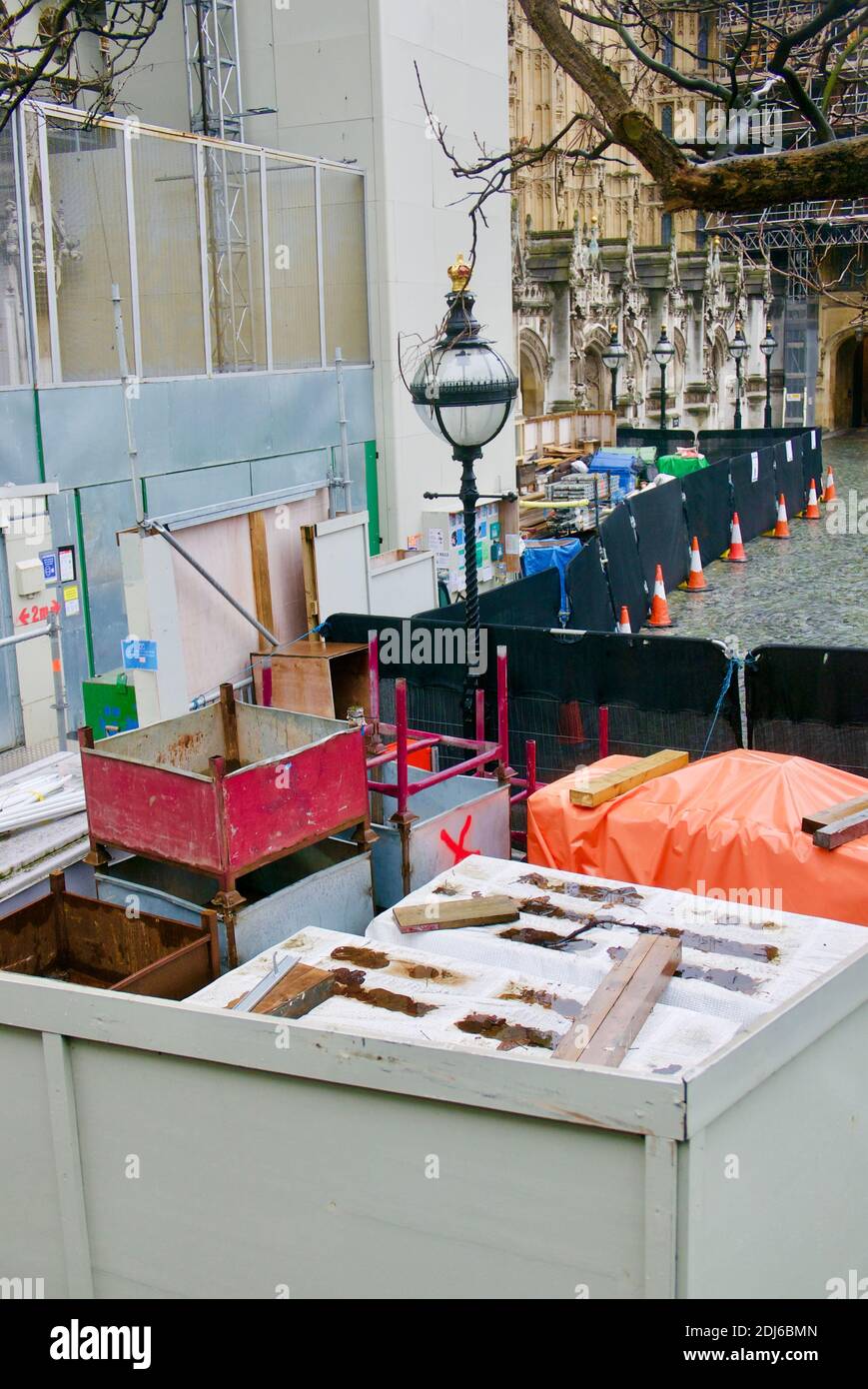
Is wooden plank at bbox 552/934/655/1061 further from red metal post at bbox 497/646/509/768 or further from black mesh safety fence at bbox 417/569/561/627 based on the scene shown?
black mesh safety fence at bbox 417/569/561/627

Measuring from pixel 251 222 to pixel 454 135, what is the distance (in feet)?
15.3

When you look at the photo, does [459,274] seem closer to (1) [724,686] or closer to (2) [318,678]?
(1) [724,686]

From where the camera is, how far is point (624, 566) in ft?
62.5

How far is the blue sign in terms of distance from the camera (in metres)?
10.9

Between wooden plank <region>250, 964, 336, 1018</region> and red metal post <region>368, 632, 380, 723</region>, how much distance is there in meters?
5.94

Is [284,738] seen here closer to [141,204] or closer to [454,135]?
[141,204]

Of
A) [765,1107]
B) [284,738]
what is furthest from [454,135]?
[765,1107]

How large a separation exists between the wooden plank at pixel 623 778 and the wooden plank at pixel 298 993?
322 cm

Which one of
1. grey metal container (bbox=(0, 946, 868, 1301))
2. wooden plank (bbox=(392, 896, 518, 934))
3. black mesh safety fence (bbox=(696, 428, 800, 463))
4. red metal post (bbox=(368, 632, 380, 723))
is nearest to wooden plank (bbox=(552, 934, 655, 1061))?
grey metal container (bbox=(0, 946, 868, 1301))

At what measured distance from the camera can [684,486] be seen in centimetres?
2370

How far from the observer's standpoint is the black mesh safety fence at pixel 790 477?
1146 inches

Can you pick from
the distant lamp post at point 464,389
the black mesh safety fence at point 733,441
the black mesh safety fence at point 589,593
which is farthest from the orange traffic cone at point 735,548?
the distant lamp post at point 464,389

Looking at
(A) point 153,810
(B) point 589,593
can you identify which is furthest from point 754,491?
(A) point 153,810

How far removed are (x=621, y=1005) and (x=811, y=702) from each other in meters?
6.26
